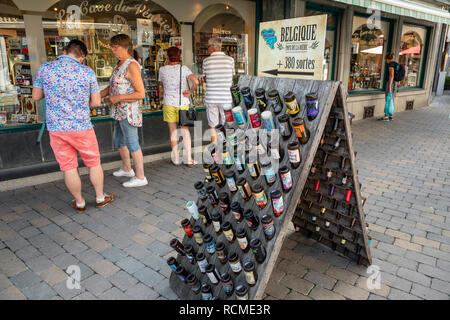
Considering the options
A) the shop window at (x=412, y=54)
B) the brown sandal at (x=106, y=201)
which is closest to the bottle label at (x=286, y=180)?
the brown sandal at (x=106, y=201)

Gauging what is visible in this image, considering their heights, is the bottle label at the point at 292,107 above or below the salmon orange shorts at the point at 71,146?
above

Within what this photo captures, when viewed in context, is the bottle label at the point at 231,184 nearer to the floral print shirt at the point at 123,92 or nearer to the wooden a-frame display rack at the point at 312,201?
the wooden a-frame display rack at the point at 312,201

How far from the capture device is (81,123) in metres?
3.64

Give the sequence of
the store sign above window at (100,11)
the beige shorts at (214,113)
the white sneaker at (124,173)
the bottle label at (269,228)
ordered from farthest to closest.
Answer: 1. the beige shorts at (214,113)
2. the store sign above window at (100,11)
3. the white sneaker at (124,173)
4. the bottle label at (269,228)

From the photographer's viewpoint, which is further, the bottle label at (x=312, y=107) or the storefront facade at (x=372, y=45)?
the storefront facade at (x=372, y=45)

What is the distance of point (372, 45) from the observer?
430 inches

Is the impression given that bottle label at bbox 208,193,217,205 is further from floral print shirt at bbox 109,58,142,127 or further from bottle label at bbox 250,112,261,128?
floral print shirt at bbox 109,58,142,127

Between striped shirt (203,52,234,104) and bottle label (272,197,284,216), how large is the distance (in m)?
3.51

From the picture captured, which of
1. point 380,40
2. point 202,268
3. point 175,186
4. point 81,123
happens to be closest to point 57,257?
point 81,123

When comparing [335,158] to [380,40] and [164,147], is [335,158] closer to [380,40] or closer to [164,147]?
[164,147]

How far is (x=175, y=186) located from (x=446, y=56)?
22.2 metres

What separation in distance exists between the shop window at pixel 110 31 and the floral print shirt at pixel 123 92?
5.15 feet

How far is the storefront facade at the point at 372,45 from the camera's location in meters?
8.27

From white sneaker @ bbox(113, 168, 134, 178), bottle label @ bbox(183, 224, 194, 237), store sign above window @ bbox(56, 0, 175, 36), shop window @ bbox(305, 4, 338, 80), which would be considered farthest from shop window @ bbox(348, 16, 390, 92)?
bottle label @ bbox(183, 224, 194, 237)
